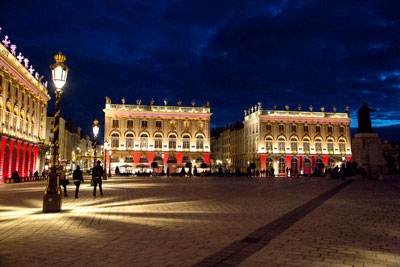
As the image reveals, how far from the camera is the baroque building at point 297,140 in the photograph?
7300 centimetres

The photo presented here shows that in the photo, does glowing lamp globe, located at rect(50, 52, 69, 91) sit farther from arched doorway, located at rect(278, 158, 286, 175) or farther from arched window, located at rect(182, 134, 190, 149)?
arched doorway, located at rect(278, 158, 286, 175)

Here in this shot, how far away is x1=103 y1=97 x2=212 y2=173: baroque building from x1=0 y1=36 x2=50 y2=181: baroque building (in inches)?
638

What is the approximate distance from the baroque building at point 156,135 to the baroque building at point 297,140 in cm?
1229

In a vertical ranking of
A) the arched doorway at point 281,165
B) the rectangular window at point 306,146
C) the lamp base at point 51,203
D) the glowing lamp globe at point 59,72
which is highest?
the rectangular window at point 306,146

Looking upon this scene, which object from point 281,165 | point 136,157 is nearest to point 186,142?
point 136,157

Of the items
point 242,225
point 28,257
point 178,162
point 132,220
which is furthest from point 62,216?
point 178,162

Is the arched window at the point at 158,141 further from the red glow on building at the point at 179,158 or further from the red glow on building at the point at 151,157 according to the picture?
the red glow on building at the point at 179,158

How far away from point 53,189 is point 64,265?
612cm

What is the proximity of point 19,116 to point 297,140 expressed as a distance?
54.9 meters

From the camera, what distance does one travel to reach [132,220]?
8844 mm

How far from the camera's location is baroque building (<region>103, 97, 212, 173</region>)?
66875mm

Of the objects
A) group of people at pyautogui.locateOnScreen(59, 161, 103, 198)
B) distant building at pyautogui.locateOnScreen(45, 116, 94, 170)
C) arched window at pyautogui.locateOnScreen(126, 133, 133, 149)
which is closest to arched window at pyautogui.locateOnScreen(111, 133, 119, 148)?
arched window at pyautogui.locateOnScreen(126, 133, 133, 149)

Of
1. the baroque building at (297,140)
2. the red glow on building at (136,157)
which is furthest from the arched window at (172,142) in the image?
the baroque building at (297,140)

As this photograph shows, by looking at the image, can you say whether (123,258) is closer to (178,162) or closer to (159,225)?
(159,225)
